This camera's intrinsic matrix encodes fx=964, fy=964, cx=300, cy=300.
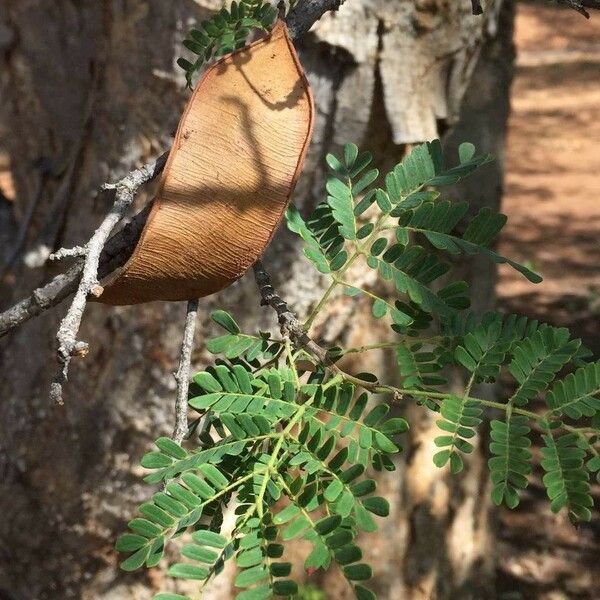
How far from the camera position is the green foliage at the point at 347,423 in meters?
0.80

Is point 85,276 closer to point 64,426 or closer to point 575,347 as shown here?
point 575,347

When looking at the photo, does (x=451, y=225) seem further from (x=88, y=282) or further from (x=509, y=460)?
(x=88, y=282)

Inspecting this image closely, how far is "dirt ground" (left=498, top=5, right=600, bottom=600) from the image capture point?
375cm

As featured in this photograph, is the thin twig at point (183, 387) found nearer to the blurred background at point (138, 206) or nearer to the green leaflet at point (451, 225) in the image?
the green leaflet at point (451, 225)

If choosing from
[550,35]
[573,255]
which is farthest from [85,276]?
[550,35]

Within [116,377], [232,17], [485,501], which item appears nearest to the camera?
[232,17]

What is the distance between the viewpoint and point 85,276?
32.3 inches

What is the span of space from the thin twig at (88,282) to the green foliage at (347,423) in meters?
0.12

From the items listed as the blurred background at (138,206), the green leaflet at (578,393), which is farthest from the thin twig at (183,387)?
the blurred background at (138,206)

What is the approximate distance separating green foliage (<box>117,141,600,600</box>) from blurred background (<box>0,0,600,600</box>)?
37.0 inches

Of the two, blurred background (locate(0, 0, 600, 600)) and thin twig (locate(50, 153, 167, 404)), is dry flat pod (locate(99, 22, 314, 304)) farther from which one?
blurred background (locate(0, 0, 600, 600))

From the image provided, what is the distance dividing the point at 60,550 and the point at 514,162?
6.44 meters

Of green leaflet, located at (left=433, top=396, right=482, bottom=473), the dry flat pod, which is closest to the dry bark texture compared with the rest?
the dry flat pod

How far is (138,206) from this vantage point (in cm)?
218
